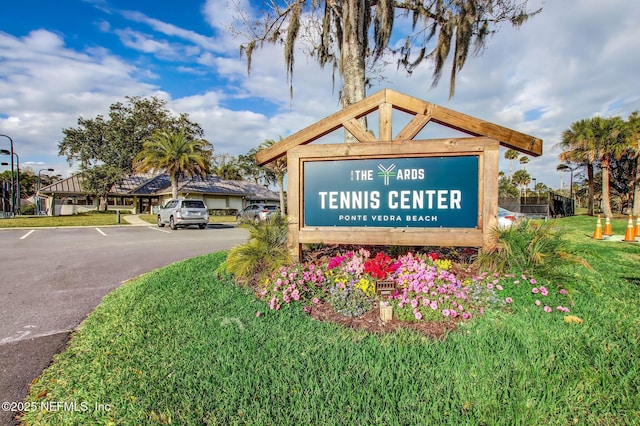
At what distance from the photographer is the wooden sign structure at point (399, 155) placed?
12.6 feet

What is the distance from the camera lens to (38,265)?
694 centimetres

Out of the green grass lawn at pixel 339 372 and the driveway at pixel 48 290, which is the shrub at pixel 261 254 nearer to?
the green grass lawn at pixel 339 372

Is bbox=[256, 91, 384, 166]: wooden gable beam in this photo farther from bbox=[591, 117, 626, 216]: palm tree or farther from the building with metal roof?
the building with metal roof

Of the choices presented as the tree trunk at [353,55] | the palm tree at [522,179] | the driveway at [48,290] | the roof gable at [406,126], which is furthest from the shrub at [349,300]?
the palm tree at [522,179]

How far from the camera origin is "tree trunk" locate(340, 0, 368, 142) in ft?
19.4

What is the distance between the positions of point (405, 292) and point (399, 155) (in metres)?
1.63

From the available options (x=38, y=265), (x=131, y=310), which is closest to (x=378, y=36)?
(x=131, y=310)

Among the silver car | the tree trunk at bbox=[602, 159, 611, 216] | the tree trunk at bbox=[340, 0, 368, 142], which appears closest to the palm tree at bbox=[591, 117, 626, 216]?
the tree trunk at bbox=[602, 159, 611, 216]

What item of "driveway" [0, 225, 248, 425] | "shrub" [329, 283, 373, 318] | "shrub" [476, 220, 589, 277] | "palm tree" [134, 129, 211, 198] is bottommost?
"driveway" [0, 225, 248, 425]

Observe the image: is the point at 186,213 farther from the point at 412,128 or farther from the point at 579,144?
the point at 579,144

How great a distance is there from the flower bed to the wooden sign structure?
331 millimetres

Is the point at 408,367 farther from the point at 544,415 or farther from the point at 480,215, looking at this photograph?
the point at 480,215

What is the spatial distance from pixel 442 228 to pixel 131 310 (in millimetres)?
3667

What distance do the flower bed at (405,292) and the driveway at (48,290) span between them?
6.26ft
